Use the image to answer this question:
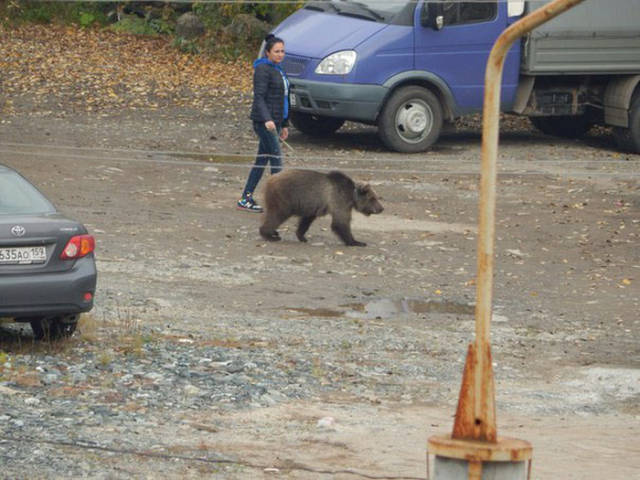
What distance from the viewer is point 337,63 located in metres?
19.1

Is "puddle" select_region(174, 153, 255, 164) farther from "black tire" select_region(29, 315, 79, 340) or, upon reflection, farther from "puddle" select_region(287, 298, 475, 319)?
"black tire" select_region(29, 315, 79, 340)

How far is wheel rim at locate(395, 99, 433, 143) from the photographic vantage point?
64.5 ft

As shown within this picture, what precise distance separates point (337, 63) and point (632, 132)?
4.71m

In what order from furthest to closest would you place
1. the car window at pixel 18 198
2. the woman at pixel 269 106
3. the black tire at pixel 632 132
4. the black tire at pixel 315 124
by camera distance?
the black tire at pixel 315 124 → the black tire at pixel 632 132 → the woman at pixel 269 106 → the car window at pixel 18 198

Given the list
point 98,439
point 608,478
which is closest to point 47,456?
point 98,439

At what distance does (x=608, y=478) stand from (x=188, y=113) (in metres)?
16.2

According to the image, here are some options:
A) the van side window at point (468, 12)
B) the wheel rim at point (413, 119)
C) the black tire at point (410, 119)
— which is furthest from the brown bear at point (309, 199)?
the van side window at point (468, 12)

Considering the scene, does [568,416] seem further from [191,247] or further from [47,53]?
[47,53]

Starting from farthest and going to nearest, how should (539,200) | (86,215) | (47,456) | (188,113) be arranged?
(188,113)
(539,200)
(86,215)
(47,456)

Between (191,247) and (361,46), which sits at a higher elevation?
(361,46)

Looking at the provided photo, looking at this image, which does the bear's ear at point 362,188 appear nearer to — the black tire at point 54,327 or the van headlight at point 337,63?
the van headlight at point 337,63

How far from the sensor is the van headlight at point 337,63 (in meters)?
19.1

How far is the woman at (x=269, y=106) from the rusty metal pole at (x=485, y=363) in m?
10.4

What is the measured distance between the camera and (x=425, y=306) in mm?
12094
